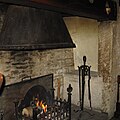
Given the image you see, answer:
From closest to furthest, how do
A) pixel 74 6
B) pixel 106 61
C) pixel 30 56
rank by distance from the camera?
pixel 74 6 → pixel 30 56 → pixel 106 61

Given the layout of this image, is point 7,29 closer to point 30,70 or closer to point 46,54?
point 30,70

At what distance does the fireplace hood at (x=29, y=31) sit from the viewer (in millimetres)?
2393

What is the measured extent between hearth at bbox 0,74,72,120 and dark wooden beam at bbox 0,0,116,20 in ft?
4.47

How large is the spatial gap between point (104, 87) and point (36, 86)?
1.49 m

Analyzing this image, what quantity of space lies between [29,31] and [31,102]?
67.6 inches

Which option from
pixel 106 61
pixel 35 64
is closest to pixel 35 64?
pixel 35 64

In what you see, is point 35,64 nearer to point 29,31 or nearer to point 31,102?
point 31,102

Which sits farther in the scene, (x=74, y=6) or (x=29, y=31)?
(x=74, y=6)

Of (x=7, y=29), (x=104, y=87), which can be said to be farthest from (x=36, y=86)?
(x=7, y=29)

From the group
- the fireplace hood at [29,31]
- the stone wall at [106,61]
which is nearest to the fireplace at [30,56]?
the fireplace hood at [29,31]

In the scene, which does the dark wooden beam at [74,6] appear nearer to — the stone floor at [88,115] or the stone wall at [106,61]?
the stone wall at [106,61]

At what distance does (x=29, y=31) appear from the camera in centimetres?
246

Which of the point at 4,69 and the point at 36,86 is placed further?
the point at 36,86

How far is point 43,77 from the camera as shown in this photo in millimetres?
4254
